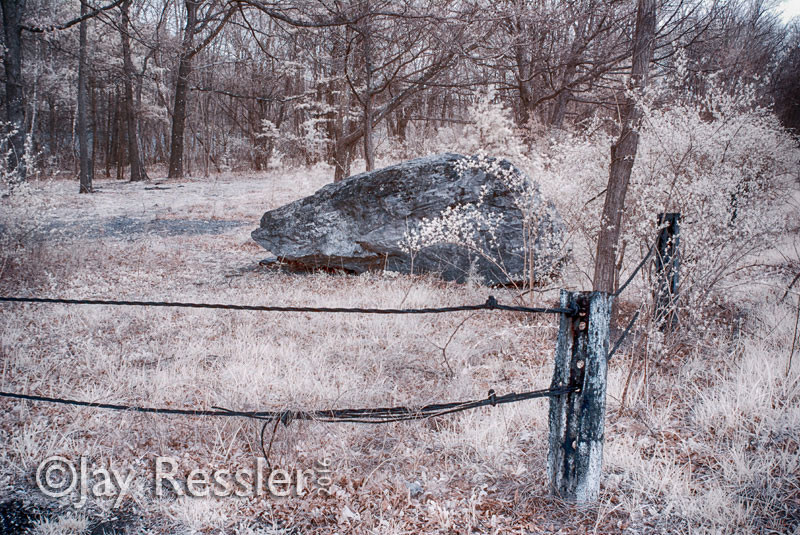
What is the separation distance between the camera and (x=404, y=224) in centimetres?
648

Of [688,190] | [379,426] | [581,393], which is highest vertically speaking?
[688,190]

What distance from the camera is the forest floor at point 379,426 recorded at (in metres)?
2.16

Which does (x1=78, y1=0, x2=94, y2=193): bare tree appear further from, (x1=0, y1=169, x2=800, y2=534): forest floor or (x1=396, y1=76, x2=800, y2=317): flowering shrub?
(x1=396, y1=76, x2=800, y2=317): flowering shrub

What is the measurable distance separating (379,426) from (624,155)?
3208mm

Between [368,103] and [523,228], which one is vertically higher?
[368,103]

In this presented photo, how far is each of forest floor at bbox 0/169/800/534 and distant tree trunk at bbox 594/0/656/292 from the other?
2.76ft

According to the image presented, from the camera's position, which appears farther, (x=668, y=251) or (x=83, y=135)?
(x=83, y=135)

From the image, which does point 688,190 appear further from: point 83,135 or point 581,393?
point 83,135

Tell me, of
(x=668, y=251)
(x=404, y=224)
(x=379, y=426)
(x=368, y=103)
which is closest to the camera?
(x=379, y=426)

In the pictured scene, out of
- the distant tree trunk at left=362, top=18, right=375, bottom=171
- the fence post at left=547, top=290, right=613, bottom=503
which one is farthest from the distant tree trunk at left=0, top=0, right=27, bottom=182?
the fence post at left=547, top=290, right=613, bottom=503

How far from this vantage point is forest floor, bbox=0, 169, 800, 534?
7.09 feet

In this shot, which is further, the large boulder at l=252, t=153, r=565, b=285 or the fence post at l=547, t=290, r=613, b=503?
the large boulder at l=252, t=153, r=565, b=285

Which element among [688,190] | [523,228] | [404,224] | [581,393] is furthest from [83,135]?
[581,393]

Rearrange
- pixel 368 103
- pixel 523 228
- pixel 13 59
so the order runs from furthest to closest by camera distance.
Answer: pixel 368 103, pixel 13 59, pixel 523 228
